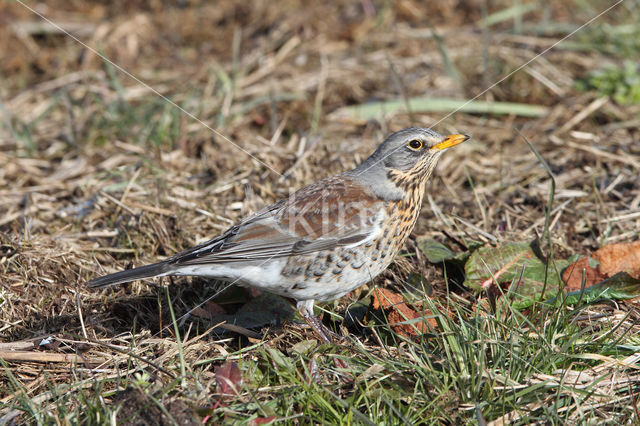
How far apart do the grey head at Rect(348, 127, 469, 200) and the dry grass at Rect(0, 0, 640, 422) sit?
0.58 m

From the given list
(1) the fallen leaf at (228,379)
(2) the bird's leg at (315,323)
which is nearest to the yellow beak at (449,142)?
(2) the bird's leg at (315,323)

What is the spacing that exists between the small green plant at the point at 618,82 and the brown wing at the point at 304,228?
12.4 ft

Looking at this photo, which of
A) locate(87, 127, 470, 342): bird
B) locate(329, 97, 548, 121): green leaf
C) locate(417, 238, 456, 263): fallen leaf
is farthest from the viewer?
locate(329, 97, 548, 121): green leaf

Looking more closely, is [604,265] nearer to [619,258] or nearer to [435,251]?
[619,258]

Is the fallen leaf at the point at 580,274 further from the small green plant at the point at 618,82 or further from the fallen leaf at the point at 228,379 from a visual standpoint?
the small green plant at the point at 618,82

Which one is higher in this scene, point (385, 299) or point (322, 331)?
point (385, 299)

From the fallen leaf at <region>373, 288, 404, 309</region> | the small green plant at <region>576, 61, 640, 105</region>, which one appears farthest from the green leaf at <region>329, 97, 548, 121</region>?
the fallen leaf at <region>373, 288, 404, 309</region>

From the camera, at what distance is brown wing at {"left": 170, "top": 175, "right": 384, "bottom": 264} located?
13.8 feet

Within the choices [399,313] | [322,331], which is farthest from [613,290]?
[322,331]

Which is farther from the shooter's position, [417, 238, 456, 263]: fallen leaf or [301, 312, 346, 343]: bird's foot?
[417, 238, 456, 263]: fallen leaf

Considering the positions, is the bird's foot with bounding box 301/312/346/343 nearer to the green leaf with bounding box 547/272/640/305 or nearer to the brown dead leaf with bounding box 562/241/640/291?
the green leaf with bounding box 547/272/640/305

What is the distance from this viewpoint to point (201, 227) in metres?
5.23

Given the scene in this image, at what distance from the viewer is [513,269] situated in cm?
430

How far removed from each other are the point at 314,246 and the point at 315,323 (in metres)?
0.48
